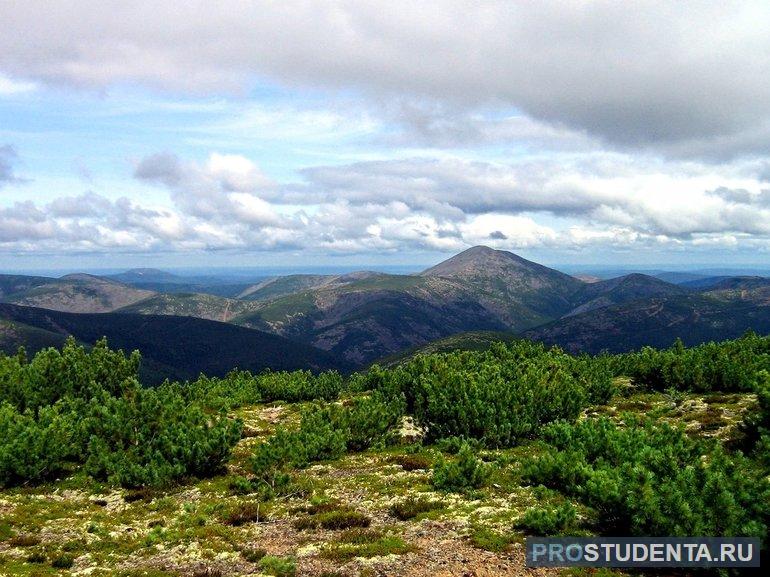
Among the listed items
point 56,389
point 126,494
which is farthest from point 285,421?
point 126,494

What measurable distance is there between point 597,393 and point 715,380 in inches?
478

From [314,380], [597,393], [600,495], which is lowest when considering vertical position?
[314,380]

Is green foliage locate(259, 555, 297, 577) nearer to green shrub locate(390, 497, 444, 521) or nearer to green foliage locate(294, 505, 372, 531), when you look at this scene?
green foliage locate(294, 505, 372, 531)

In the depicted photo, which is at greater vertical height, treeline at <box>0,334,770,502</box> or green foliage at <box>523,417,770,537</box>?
green foliage at <box>523,417,770,537</box>

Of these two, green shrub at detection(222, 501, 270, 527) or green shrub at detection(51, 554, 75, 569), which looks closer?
green shrub at detection(51, 554, 75, 569)

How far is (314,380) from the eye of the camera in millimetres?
79000

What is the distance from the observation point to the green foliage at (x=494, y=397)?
3791cm

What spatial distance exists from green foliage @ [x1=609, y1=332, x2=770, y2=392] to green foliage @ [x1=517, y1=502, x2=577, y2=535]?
36144 millimetres

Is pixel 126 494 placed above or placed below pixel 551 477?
below

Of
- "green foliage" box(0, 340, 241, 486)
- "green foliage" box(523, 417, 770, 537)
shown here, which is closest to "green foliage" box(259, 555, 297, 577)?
"green foliage" box(523, 417, 770, 537)

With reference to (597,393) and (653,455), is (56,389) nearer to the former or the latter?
(653,455)

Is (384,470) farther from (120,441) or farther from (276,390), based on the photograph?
(276,390)

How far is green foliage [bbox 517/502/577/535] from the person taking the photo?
18688 mm

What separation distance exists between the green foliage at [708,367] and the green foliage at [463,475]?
107 ft
